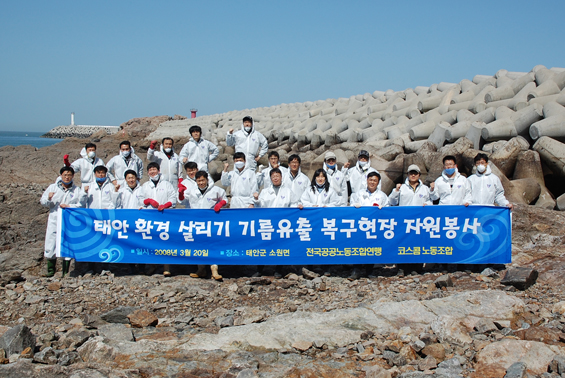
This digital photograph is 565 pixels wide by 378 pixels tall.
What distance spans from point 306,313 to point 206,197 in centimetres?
268

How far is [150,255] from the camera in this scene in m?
7.26

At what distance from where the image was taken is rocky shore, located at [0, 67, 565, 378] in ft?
14.3

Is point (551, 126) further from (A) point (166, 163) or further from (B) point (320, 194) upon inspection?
(A) point (166, 163)

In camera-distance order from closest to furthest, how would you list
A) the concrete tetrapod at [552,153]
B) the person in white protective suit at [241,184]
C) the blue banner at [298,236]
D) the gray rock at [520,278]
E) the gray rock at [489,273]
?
the gray rock at [520,278]
the gray rock at [489,273]
the blue banner at [298,236]
the person in white protective suit at [241,184]
the concrete tetrapod at [552,153]

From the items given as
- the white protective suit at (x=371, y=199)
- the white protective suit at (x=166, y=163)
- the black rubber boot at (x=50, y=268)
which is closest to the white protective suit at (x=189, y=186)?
the white protective suit at (x=166, y=163)

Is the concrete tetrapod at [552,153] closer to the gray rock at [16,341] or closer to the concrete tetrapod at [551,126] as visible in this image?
the concrete tetrapod at [551,126]

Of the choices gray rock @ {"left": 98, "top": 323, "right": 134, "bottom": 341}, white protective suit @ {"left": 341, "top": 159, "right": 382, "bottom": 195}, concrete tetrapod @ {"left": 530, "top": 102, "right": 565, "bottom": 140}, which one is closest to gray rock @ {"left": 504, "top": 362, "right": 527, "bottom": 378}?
gray rock @ {"left": 98, "top": 323, "right": 134, "bottom": 341}

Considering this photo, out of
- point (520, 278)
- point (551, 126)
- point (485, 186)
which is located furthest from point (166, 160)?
point (551, 126)

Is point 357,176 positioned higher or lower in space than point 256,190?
higher

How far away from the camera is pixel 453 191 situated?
7582mm

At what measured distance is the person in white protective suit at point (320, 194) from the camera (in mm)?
7391

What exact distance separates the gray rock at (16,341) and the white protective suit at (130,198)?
3.18 m

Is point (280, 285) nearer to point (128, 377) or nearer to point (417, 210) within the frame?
point (417, 210)

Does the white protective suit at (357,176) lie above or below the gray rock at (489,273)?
above
